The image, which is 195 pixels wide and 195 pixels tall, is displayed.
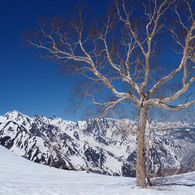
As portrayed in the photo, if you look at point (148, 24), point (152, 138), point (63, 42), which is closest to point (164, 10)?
point (148, 24)

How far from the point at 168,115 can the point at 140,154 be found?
525 centimetres

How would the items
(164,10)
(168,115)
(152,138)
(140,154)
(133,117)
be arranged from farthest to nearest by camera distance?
(152,138)
(168,115)
(133,117)
(164,10)
(140,154)

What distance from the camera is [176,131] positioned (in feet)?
39.8

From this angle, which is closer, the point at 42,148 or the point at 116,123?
the point at 116,123

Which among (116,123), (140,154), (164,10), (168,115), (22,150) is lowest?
(140,154)

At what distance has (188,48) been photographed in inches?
311

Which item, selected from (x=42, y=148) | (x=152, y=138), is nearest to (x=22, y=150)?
(x=42, y=148)

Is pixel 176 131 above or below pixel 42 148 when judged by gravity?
below

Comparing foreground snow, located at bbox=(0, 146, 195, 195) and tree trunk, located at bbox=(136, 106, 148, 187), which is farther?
tree trunk, located at bbox=(136, 106, 148, 187)

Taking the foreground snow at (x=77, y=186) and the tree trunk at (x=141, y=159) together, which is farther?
the tree trunk at (x=141, y=159)

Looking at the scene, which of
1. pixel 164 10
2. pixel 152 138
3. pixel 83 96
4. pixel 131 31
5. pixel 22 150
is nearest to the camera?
pixel 164 10

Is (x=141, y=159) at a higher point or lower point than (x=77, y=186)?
higher

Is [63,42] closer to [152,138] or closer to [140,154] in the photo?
[140,154]

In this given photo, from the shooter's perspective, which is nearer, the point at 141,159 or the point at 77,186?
the point at 141,159
